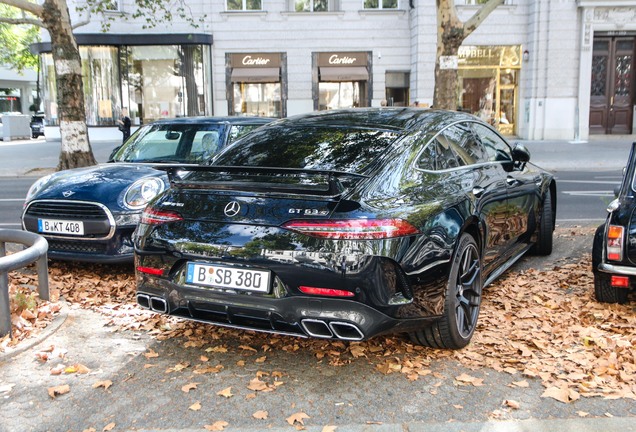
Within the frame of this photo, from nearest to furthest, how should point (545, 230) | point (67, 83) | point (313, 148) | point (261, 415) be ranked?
1. point (261, 415)
2. point (313, 148)
3. point (545, 230)
4. point (67, 83)

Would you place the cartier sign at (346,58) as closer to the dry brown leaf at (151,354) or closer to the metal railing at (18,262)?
the metal railing at (18,262)

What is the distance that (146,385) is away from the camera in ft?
12.0

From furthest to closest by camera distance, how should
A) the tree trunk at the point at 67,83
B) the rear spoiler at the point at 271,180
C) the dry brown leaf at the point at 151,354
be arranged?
the tree trunk at the point at 67,83 < the dry brown leaf at the point at 151,354 < the rear spoiler at the point at 271,180

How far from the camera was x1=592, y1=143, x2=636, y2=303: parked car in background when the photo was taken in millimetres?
4492

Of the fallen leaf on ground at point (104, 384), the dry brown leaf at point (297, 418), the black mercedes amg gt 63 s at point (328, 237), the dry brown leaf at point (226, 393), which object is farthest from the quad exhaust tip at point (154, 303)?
the dry brown leaf at point (297, 418)

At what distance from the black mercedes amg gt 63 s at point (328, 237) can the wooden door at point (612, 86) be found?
81.7 feet

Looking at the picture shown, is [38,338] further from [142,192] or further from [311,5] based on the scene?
[311,5]

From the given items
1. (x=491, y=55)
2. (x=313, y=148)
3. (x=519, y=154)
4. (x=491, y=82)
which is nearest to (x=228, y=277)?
(x=313, y=148)

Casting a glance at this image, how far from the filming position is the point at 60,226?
569 cm

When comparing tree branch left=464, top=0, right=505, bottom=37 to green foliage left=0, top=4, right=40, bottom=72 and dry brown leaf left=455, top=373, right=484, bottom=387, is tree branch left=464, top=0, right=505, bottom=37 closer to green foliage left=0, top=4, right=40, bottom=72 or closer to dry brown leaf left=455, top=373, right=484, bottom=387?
dry brown leaf left=455, top=373, right=484, bottom=387

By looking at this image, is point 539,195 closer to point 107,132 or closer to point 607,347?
point 607,347

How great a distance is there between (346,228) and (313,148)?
102cm

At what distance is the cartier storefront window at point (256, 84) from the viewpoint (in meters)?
26.9

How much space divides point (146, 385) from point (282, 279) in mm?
1068
